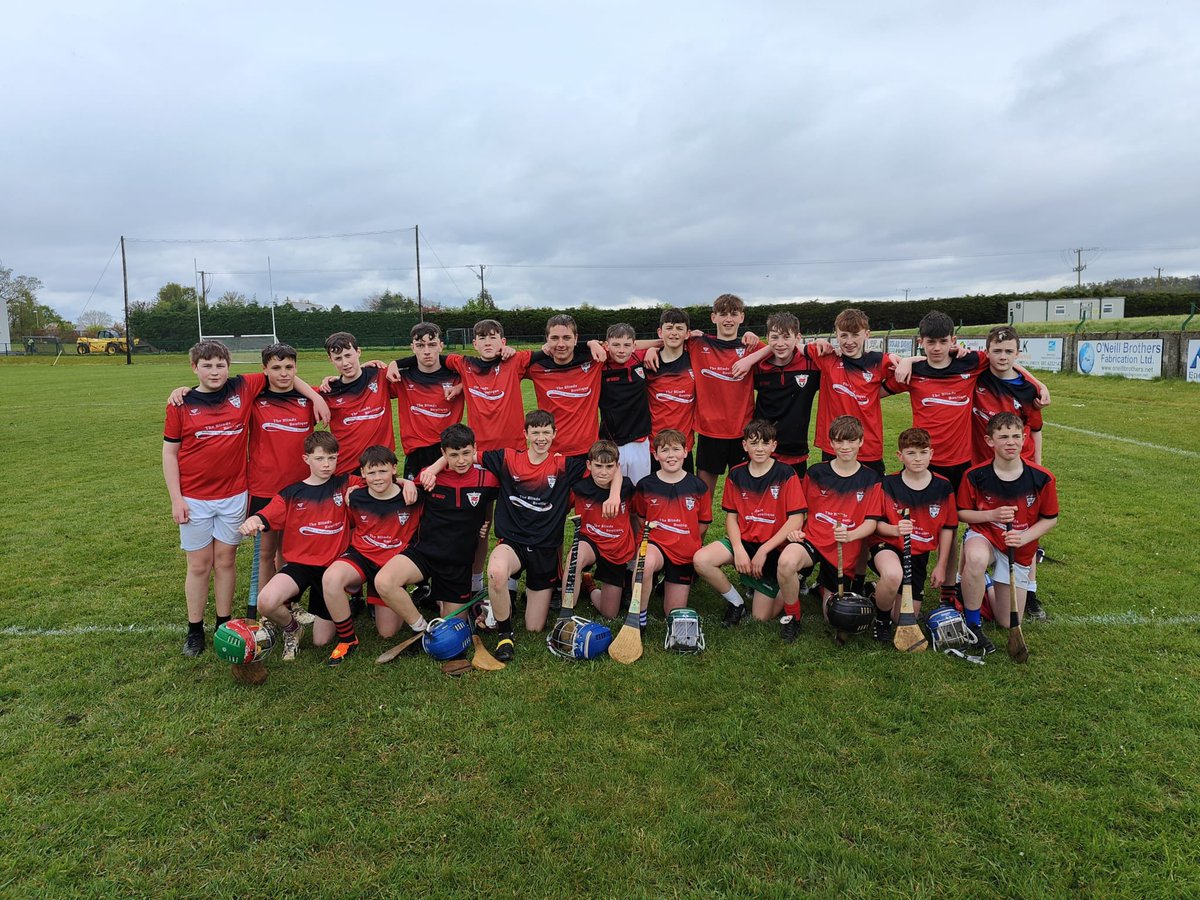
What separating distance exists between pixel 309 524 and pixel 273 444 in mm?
590

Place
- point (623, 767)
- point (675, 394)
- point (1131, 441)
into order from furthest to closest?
point (1131, 441) → point (675, 394) → point (623, 767)

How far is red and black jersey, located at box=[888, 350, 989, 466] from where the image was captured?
4461mm

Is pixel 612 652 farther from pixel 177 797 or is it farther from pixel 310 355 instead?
pixel 310 355

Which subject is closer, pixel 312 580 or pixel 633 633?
pixel 633 633

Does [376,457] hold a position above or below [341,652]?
above

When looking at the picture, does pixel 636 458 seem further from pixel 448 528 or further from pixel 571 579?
pixel 448 528

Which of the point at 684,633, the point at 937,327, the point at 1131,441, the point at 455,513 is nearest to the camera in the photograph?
the point at 684,633

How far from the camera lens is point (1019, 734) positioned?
2.98 meters

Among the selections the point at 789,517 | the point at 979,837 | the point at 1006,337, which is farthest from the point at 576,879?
the point at 1006,337

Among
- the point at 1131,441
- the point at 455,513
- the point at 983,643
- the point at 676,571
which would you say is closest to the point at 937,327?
the point at 983,643

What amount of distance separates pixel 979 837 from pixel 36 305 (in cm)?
8263

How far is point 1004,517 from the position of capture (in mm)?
3932

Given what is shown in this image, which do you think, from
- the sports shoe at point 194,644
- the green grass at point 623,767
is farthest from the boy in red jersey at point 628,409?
the sports shoe at point 194,644

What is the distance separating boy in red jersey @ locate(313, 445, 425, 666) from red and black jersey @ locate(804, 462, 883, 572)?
249 centimetres
